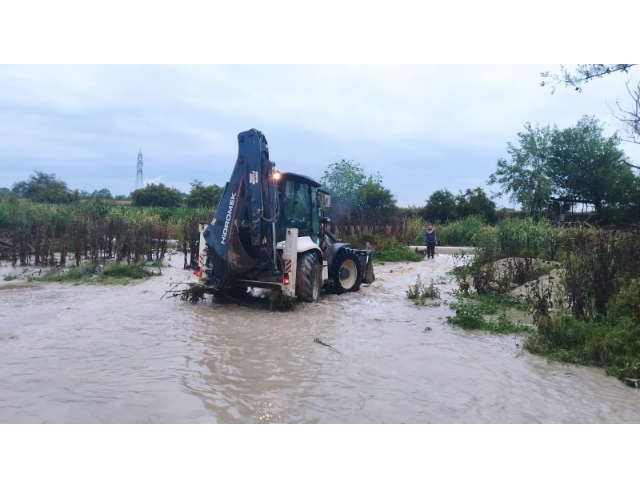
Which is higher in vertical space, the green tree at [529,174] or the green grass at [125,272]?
the green tree at [529,174]

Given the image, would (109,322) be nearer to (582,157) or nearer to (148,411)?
(148,411)

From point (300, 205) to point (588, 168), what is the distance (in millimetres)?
30901

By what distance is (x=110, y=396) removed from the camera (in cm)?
440

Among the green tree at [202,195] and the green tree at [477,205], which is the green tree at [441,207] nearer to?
the green tree at [477,205]

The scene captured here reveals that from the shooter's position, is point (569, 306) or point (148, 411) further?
point (569, 306)

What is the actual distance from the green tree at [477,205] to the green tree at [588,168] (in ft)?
20.9

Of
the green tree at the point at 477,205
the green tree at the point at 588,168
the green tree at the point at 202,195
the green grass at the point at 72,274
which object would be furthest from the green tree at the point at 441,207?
the green grass at the point at 72,274

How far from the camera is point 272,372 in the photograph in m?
5.30

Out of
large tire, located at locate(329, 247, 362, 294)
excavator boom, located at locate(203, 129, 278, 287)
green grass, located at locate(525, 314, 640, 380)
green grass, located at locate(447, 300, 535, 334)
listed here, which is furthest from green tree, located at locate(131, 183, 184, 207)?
green grass, located at locate(525, 314, 640, 380)

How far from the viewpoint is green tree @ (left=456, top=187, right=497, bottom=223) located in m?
32.4

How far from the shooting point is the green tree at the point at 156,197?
42.7m

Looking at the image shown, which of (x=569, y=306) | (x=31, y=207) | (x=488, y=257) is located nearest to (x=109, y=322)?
(x=569, y=306)

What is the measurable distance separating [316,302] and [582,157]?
31643 mm

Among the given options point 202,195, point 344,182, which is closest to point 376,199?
point 344,182
